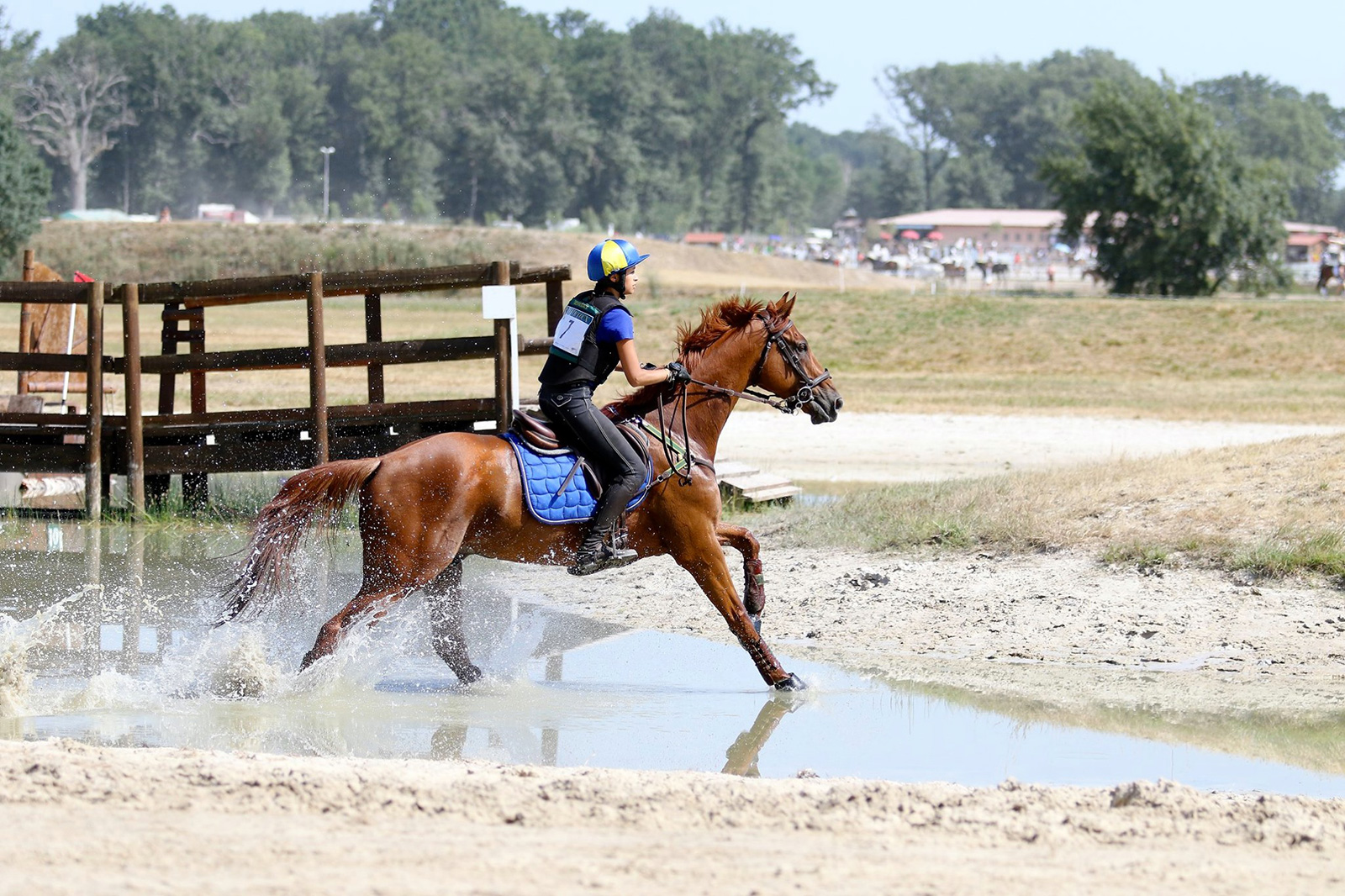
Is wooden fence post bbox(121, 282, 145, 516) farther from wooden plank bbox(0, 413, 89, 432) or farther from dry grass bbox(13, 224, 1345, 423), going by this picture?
dry grass bbox(13, 224, 1345, 423)

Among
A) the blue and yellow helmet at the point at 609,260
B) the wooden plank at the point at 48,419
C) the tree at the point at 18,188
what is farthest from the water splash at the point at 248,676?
the tree at the point at 18,188

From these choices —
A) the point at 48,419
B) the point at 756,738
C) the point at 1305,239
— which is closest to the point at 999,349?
the point at 48,419

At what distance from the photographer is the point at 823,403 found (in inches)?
351

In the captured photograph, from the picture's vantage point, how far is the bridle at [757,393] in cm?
855

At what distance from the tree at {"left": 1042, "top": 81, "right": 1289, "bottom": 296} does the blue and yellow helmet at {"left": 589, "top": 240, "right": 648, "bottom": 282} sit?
48.4 m

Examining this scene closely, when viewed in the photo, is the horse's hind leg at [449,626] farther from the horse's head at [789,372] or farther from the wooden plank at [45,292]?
the wooden plank at [45,292]

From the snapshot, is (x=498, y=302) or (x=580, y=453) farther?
(x=498, y=302)

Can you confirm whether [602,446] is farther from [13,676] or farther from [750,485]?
[750,485]

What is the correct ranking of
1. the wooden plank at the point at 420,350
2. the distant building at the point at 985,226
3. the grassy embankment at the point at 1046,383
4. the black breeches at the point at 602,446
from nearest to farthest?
the black breeches at the point at 602,446, the grassy embankment at the point at 1046,383, the wooden plank at the point at 420,350, the distant building at the point at 985,226

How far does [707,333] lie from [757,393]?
18.0 inches

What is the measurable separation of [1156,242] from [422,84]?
8421 cm

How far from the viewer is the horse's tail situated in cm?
816

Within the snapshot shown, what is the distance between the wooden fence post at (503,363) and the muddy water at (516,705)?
9.22 ft

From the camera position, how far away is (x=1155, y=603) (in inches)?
399
